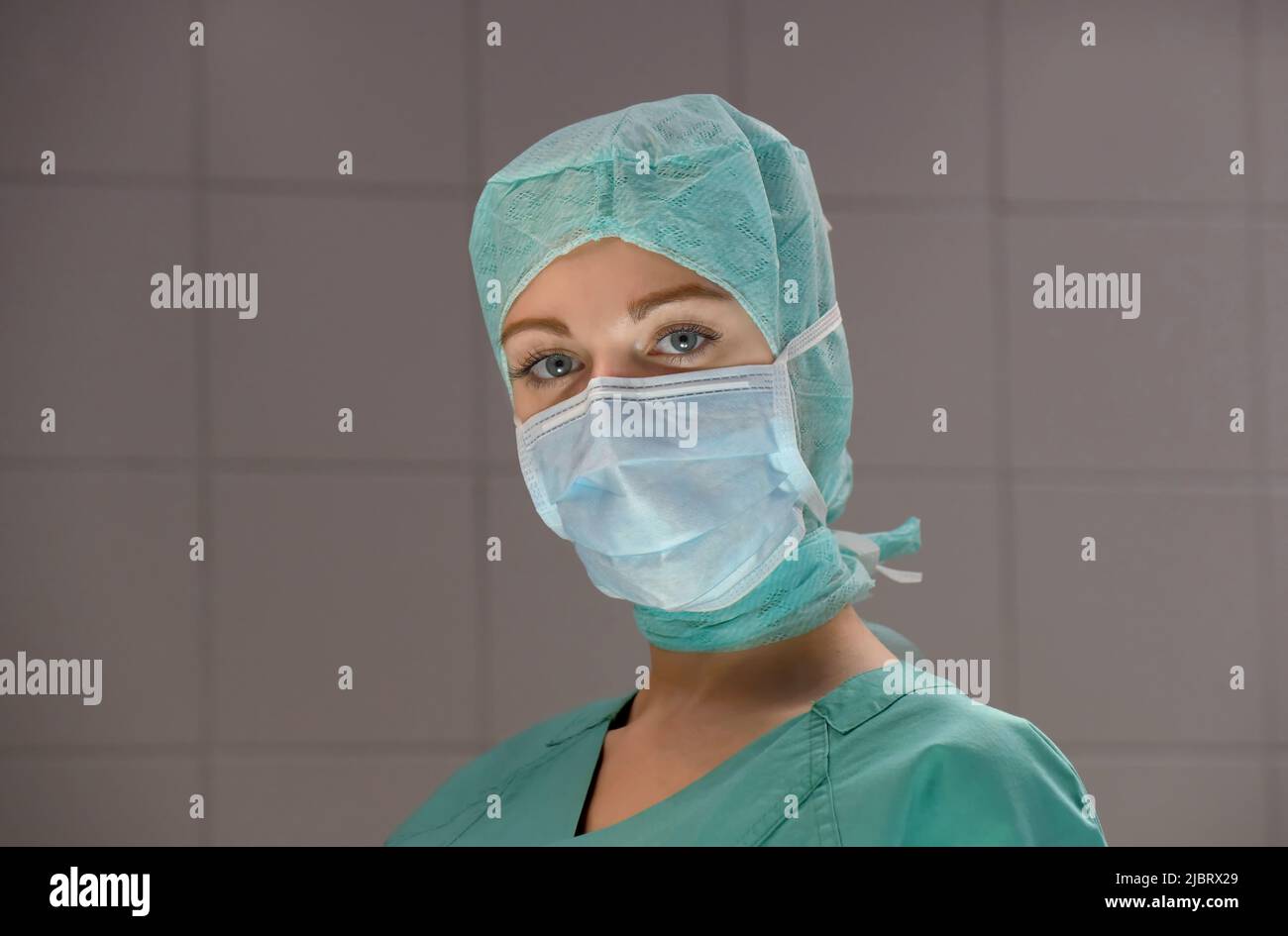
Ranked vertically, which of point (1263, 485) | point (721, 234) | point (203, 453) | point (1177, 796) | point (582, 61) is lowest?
point (1177, 796)

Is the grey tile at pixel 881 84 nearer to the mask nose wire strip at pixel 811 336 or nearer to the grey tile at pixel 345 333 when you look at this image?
the grey tile at pixel 345 333

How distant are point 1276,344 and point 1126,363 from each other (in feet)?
1.06

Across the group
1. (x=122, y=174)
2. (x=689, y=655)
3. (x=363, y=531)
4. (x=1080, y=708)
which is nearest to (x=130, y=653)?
(x=363, y=531)

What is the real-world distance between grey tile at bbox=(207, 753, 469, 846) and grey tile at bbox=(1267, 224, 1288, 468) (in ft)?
5.89

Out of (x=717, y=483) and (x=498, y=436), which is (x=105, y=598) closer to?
(x=498, y=436)

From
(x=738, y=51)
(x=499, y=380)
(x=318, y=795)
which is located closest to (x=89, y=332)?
(x=499, y=380)

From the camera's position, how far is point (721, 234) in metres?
1.34

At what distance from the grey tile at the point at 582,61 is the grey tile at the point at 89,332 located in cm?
71

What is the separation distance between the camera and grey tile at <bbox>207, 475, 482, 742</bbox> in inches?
96.3

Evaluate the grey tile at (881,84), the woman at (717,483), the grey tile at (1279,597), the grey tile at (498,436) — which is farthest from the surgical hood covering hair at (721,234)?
the grey tile at (1279,597)

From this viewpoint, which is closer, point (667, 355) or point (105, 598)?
point (667, 355)

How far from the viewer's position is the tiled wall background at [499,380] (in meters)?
2.45
